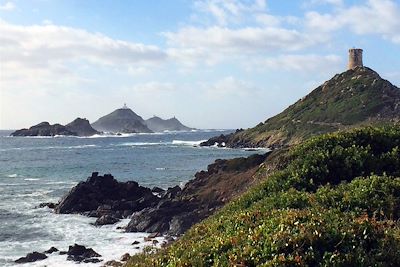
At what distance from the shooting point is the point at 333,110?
125500 mm

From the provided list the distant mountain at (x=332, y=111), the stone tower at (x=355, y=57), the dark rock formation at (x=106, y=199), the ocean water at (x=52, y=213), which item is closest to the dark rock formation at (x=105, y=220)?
the dark rock formation at (x=106, y=199)

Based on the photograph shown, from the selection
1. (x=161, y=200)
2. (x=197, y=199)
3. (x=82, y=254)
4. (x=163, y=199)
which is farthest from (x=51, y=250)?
(x=163, y=199)

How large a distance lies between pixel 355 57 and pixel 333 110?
33549 mm

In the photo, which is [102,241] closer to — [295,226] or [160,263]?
[160,263]

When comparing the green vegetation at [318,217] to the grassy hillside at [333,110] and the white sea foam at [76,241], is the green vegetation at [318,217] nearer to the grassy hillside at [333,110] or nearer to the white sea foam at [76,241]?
the white sea foam at [76,241]

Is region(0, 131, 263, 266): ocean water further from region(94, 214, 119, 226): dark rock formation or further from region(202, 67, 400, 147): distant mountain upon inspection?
region(202, 67, 400, 147): distant mountain

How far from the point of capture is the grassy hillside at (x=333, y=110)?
112 m

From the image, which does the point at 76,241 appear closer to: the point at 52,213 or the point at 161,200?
the point at 161,200

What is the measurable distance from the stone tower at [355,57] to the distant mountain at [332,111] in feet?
12.3

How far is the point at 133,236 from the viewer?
3334cm

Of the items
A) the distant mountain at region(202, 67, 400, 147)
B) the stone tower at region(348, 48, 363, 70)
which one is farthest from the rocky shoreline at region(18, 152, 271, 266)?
the stone tower at region(348, 48, 363, 70)

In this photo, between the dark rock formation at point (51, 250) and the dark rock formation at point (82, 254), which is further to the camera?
the dark rock formation at point (51, 250)

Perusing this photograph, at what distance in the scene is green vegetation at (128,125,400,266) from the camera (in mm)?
7781

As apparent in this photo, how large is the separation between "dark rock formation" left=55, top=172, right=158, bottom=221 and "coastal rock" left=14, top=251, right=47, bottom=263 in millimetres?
11155
